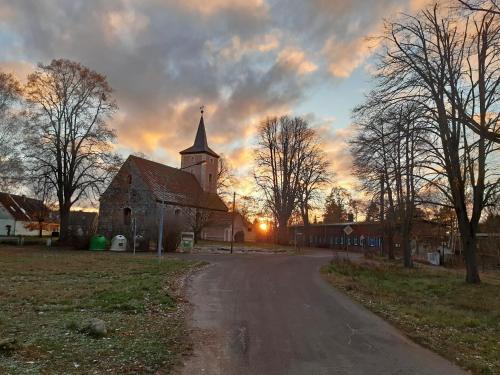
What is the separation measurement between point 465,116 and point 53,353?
14.1 metres

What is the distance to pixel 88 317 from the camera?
32.6 feet

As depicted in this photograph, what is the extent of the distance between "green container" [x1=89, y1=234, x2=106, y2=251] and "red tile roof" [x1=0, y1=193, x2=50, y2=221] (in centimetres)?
4017

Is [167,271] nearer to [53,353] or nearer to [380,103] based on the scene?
[380,103]

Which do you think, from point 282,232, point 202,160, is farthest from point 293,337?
point 202,160

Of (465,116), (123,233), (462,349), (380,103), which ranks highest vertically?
(380,103)

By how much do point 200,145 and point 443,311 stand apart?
60.2 m

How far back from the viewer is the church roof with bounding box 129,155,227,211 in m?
51.7

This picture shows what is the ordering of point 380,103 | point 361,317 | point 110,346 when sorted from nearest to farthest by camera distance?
point 110,346 → point 361,317 → point 380,103

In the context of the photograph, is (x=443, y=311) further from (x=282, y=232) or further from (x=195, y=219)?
(x=282, y=232)

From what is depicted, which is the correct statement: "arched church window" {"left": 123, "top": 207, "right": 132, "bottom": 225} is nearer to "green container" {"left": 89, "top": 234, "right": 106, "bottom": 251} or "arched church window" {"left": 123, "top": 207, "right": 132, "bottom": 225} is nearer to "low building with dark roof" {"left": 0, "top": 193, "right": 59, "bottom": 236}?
"green container" {"left": 89, "top": 234, "right": 106, "bottom": 251}

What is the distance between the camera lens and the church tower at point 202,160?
228 ft

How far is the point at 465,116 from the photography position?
51.2ft

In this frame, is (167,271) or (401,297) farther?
(167,271)

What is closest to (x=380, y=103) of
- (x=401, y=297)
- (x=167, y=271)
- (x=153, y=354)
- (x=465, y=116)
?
(x=465, y=116)
